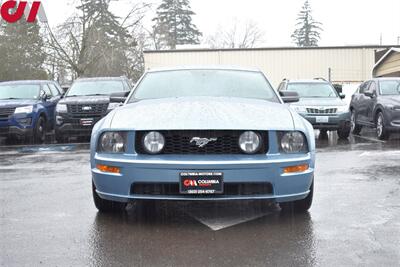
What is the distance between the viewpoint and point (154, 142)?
4.14m

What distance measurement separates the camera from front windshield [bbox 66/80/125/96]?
43.2ft

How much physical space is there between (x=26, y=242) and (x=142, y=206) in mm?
1321

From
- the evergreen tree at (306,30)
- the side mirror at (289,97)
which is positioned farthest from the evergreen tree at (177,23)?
the side mirror at (289,97)

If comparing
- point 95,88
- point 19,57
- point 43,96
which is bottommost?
point 43,96

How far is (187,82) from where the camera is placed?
221 inches

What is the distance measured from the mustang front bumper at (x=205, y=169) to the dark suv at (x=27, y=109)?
8584mm

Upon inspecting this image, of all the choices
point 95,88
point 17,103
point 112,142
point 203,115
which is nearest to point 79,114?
point 95,88

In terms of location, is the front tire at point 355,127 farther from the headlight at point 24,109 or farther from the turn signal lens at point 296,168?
the turn signal lens at point 296,168

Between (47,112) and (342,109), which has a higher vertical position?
(47,112)

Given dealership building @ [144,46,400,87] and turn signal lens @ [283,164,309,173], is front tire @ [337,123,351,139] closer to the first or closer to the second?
turn signal lens @ [283,164,309,173]

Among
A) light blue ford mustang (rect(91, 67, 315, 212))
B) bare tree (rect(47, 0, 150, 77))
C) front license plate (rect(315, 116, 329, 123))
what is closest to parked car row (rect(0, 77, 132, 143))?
front license plate (rect(315, 116, 329, 123))

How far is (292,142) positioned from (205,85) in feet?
5.25

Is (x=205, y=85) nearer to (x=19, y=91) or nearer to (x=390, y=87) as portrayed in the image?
(x=390, y=87)

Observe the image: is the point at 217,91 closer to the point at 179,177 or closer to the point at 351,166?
the point at 179,177
